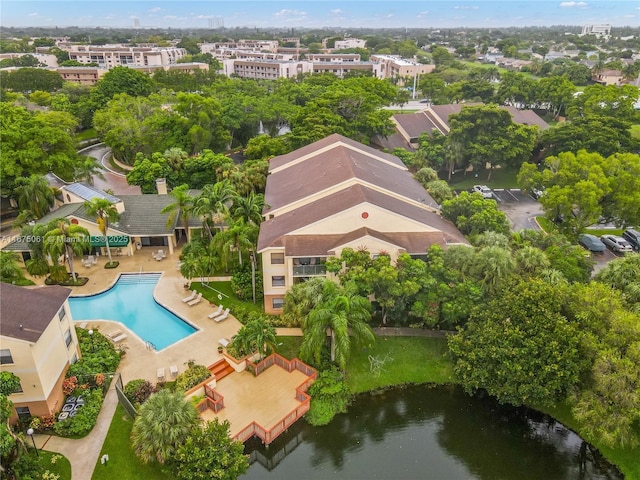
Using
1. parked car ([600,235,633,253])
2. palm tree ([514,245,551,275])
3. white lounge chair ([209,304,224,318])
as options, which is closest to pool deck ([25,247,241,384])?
white lounge chair ([209,304,224,318])

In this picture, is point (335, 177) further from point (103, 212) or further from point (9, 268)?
point (9, 268)

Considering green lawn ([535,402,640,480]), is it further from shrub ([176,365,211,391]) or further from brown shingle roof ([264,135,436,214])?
brown shingle roof ([264,135,436,214])

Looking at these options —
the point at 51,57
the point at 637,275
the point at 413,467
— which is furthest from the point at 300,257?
the point at 51,57

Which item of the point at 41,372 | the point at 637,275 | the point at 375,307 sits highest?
the point at 637,275

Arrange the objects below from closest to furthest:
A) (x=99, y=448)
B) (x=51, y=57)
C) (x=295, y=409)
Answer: (x=99, y=448)
(x=295, y=409)
(x=51, y=57)

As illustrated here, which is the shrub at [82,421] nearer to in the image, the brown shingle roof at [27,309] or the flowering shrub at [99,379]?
the flowering shrub at [99,379]

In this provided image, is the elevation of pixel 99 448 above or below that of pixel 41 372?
below

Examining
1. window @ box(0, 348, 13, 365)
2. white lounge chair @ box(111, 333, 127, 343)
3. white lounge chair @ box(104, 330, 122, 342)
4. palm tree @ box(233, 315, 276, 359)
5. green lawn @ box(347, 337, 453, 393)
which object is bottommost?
green lawn @ box(347, 337, 453, 393)

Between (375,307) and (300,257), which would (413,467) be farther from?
(300,257)
